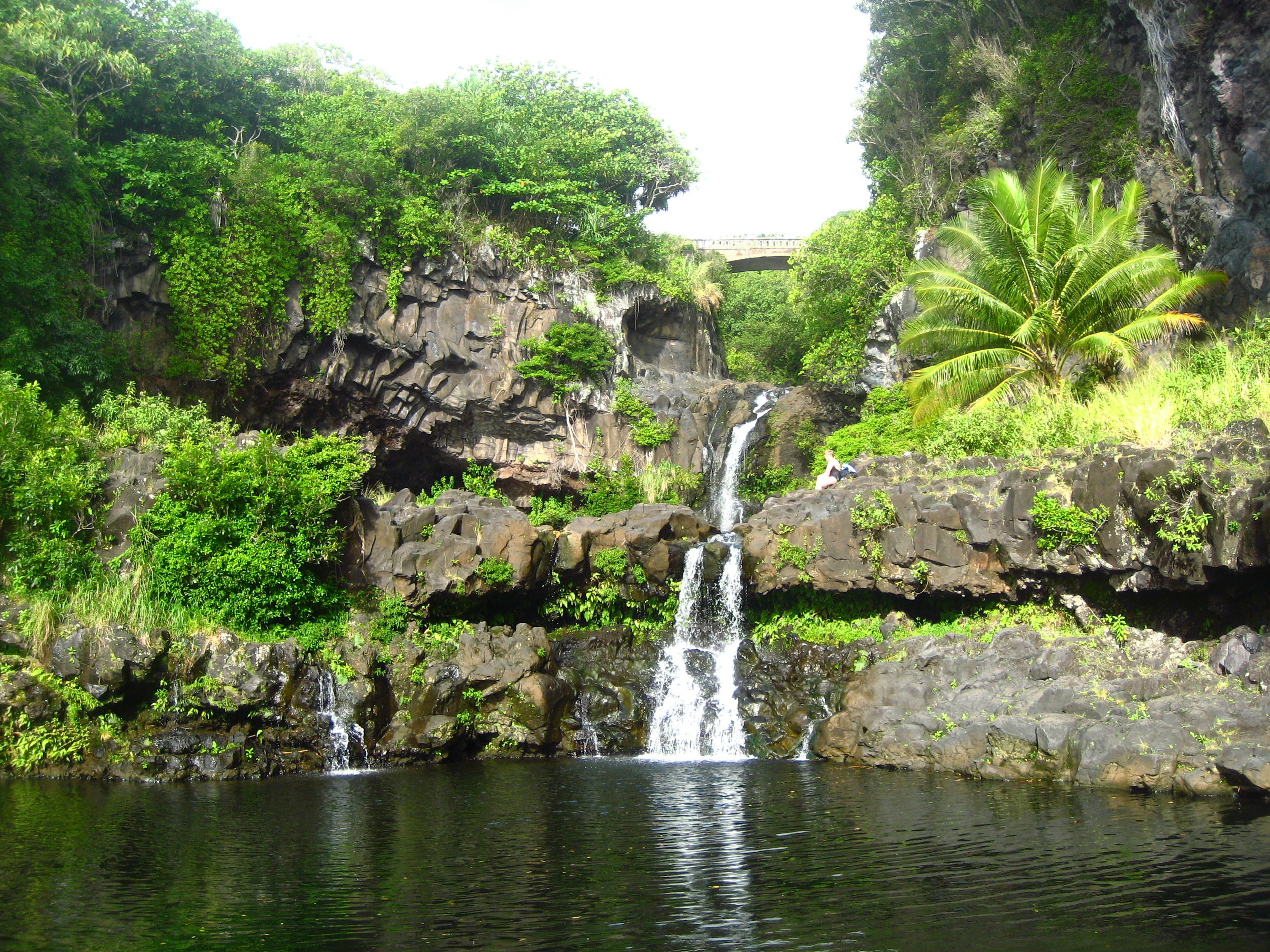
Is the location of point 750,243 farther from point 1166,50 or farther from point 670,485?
point 1166,50

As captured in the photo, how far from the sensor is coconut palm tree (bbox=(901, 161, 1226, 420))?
20.0 m

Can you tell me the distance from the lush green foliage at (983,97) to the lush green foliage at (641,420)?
414 inches

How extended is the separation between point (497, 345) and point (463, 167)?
6704 millimetres

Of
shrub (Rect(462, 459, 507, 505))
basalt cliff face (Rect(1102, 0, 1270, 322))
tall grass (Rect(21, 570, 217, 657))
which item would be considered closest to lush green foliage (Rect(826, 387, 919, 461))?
basalt cliff face (Rect(1102, 0, 1270, 322))

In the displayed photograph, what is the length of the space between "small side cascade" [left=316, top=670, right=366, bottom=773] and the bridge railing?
1263 inches

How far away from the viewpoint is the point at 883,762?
585 inches

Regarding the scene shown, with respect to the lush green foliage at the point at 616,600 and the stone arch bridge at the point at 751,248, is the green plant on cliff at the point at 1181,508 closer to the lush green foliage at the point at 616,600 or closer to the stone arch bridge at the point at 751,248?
the lush green foliage at the point at 616,600

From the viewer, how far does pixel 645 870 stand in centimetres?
851

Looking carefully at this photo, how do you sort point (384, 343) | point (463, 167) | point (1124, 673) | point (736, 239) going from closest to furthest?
point (1124, 673)
point (384, 343)
point (463, 167)
point (736, 239)

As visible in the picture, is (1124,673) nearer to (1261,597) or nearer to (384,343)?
(1261,597)

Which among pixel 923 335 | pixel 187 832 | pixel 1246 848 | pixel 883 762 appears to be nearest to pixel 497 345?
pixel 923 335

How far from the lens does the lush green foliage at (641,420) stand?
2945 cm

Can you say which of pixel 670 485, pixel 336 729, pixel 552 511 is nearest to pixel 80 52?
pixel 552 511

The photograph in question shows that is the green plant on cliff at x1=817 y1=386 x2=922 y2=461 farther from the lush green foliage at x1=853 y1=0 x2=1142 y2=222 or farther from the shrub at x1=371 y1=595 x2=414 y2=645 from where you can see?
the shrub at x1=371 y1=595 x2=414 y2=645
